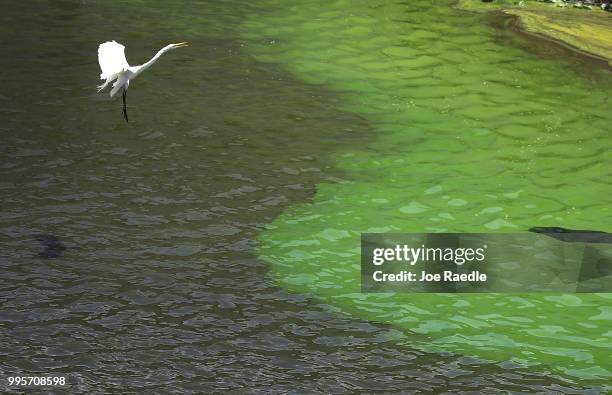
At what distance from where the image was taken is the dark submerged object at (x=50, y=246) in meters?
8.68

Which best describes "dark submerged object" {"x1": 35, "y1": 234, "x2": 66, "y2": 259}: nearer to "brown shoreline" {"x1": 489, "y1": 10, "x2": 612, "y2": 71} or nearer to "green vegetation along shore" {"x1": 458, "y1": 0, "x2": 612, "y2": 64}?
"brown shoreline" {"x1": 489, "y1": 10, "x2": 612, "y2": 71}

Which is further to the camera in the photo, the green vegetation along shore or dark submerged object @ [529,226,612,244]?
the green vegetation along shore

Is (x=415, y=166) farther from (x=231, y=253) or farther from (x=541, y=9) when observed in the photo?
(x=541, y=9)

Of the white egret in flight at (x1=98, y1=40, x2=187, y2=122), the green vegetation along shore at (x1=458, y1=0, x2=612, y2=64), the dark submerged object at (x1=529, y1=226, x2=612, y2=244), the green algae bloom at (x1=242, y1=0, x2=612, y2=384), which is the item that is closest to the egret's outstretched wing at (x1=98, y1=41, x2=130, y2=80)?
the white egret in flight at (x1=98, y1=40, x2=187, y2=122)

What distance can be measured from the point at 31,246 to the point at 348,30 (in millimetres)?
8012

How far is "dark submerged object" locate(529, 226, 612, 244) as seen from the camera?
9.52m

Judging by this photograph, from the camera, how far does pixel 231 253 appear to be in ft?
29.5

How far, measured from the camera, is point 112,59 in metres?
8.06

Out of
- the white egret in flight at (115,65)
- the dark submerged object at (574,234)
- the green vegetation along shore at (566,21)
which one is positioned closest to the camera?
the white egret in flight at (115,65)

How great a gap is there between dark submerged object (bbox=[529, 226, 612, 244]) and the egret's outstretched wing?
14.1 ft

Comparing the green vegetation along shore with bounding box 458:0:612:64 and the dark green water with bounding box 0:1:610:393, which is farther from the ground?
the green vegetation along shore with bounding box 458:0:612:64

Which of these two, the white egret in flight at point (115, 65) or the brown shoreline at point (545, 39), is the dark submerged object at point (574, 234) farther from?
the brown shoreline at point (545, 39)

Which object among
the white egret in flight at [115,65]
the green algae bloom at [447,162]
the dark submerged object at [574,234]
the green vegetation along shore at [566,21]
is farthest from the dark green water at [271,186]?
the white egret in flight at [115,65]

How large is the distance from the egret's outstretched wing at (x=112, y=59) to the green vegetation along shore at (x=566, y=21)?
892cm
